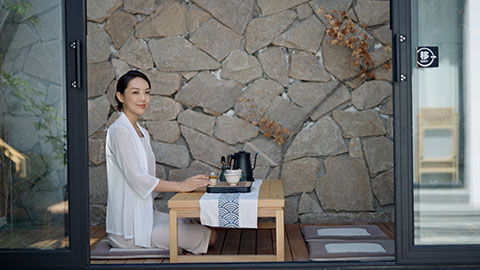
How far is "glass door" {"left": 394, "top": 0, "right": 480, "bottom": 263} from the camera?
9.32 ft

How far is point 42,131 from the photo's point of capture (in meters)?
2.90

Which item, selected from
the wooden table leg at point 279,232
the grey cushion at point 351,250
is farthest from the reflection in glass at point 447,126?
the wooden table leg at point 279,232

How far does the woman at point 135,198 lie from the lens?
3402mm

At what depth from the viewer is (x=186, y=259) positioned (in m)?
3.27

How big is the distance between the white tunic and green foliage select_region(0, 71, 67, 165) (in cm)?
56

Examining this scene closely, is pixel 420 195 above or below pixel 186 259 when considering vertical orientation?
above

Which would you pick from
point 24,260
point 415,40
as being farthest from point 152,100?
point 415,40

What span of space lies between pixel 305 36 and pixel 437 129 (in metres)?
1.99

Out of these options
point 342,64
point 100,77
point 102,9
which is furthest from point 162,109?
point 342,64

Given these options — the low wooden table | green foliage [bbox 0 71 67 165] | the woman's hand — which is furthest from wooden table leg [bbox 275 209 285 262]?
green foliage [bbox 0 71 67 165]

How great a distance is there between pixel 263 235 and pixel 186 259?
1.05 meters

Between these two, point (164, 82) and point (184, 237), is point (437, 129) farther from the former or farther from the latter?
point (164, 82)

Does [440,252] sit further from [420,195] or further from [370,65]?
[370,65]

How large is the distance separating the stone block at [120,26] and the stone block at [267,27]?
3.09 feet
